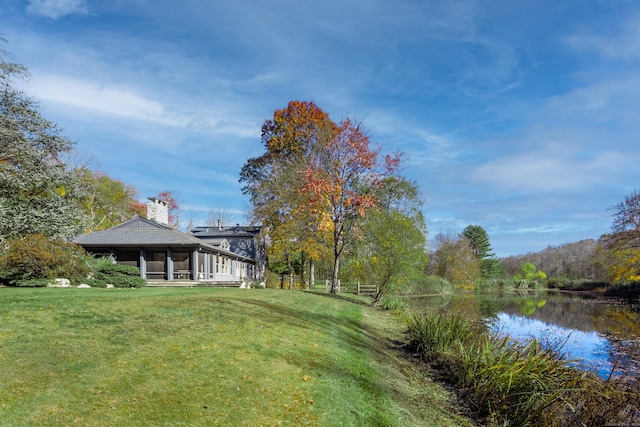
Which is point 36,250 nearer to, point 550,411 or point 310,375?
point 310,375

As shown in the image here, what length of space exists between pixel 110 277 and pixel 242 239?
20.3 meters

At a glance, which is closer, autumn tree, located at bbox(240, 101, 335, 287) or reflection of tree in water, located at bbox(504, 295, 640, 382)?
reflection of tree in water, located at bbox(504, 295, 640, 382)

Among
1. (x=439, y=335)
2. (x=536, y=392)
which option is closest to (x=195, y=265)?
(x=439, y=335)

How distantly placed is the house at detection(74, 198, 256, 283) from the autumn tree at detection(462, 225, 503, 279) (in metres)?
54.1

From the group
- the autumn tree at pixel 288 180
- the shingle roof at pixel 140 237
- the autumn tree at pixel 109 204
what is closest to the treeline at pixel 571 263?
the autumn tree at pixel 288 180

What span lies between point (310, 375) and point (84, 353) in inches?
142

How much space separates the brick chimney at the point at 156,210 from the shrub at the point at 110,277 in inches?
391

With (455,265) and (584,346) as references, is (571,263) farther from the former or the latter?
(584,346)

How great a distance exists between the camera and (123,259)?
2773 cm

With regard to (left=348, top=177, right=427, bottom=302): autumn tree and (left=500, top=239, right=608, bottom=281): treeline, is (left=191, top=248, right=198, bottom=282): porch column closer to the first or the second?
(left=348, top=177, right=427, bottom=302): autumn tree

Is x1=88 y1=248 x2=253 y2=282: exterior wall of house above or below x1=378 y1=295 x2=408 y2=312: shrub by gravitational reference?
above

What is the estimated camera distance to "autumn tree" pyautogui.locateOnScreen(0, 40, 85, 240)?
2089 cm

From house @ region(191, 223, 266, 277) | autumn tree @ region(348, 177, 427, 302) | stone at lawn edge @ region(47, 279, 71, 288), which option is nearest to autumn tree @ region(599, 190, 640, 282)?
autumn tree @ region(348, 177, 427, 302)

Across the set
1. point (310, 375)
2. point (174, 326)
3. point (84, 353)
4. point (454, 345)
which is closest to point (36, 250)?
point (174, 326)
